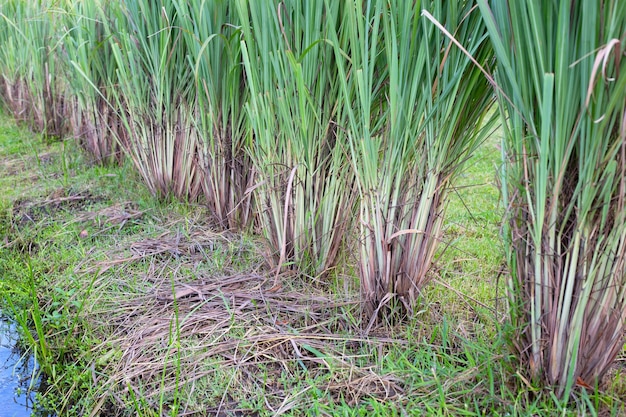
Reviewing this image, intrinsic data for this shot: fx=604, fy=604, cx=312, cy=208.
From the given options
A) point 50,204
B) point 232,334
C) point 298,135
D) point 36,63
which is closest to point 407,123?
point 298,135

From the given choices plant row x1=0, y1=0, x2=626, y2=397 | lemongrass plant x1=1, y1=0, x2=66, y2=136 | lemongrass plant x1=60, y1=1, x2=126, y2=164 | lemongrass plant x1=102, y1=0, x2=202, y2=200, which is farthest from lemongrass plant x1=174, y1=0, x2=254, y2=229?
lemongrass plant x1=1, y1=0, x2=66, y2=136

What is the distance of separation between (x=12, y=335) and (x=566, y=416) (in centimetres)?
188

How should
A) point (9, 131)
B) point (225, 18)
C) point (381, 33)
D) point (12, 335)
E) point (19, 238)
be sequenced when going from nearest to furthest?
1. point (381, 33)
2. point (12, 335)
3. point (225, 18)
4. point (19, 238)
5. point (9, 131)

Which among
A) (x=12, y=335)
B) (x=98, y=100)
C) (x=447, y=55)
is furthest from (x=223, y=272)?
(x=98, y=100)

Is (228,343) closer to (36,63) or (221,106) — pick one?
(221,106)

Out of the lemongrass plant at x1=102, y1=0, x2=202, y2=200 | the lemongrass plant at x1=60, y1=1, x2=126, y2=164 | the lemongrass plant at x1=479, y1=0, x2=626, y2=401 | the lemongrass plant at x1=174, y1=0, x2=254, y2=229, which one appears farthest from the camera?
the lemongrass plant at x1=60, y1=1, x2=126, y2=164

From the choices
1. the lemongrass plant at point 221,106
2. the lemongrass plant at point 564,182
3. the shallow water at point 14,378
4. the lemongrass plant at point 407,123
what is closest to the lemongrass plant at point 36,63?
the lemongrass plant at point 221,106

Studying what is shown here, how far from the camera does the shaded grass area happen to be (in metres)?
1.56

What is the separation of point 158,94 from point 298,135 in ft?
3.50

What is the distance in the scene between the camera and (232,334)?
188 cm

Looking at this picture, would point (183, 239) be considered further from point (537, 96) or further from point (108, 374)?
point (537, 96)

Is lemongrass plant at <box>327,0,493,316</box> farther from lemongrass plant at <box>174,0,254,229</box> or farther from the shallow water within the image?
the shallow water

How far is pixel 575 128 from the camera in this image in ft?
4.15

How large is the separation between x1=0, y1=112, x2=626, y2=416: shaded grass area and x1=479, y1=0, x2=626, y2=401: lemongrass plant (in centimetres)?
11
